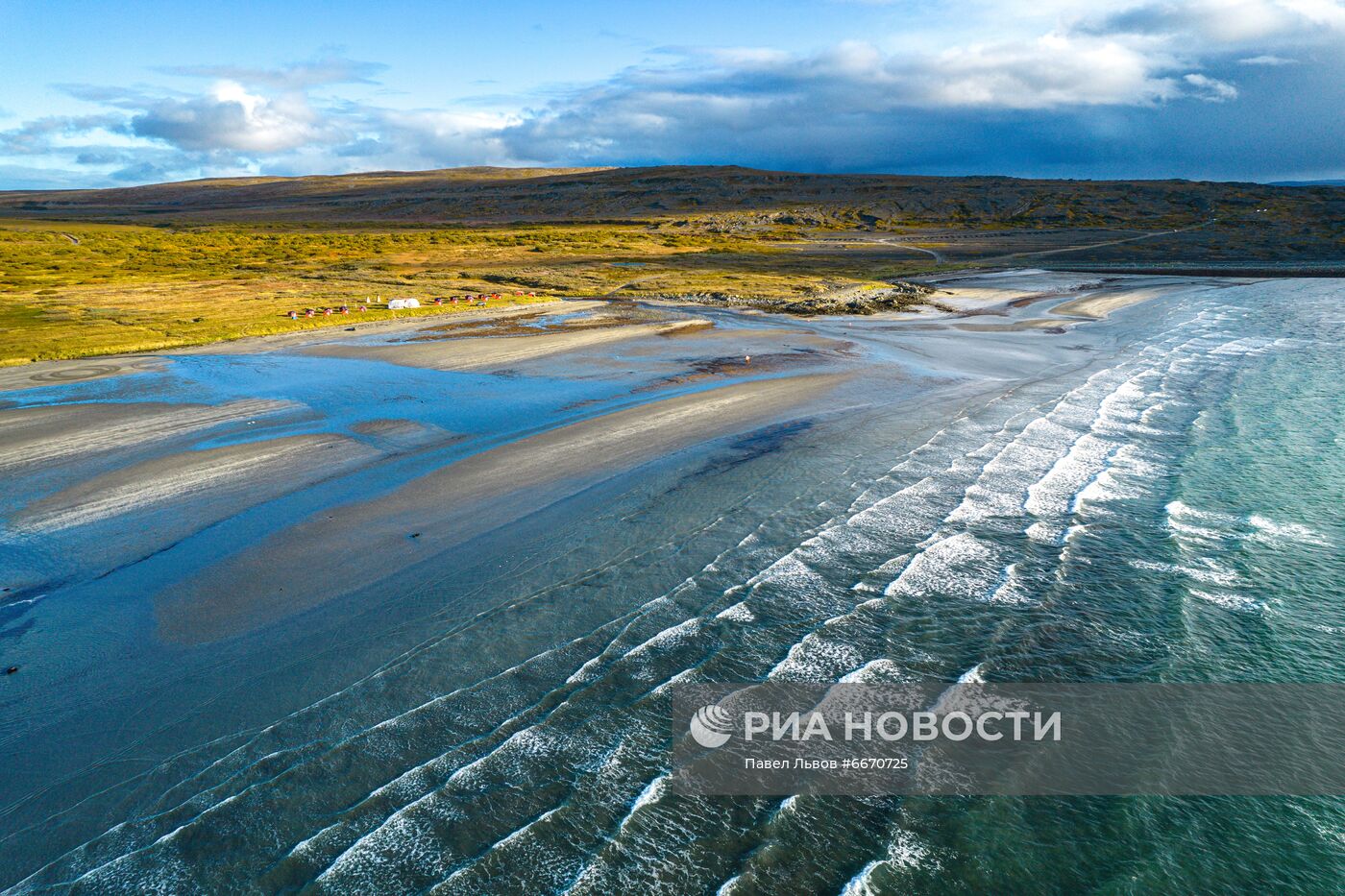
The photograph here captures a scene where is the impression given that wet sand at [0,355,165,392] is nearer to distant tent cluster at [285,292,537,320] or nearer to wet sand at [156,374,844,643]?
distant tent cluster at [285,292,537,320]

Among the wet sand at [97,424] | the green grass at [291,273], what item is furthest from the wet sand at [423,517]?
the green grass at [291,273]

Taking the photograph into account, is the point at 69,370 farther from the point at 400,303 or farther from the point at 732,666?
the point at 732,666

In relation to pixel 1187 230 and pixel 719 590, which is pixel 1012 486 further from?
pixel 1187 230

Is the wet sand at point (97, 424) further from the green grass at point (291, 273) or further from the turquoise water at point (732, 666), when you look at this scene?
the green grass at point (291, 273)

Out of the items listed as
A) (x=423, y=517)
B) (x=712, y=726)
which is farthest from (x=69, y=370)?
(x=712, y=726)

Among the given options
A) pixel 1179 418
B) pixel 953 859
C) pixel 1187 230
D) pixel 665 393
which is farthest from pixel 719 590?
pixel 1187 230

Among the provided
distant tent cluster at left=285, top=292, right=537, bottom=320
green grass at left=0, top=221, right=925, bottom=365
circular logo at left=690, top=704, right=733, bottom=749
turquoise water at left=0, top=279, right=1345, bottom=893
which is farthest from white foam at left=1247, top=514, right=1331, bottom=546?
distant tent cluster at left=285, top=292, right=537, bottom=320
